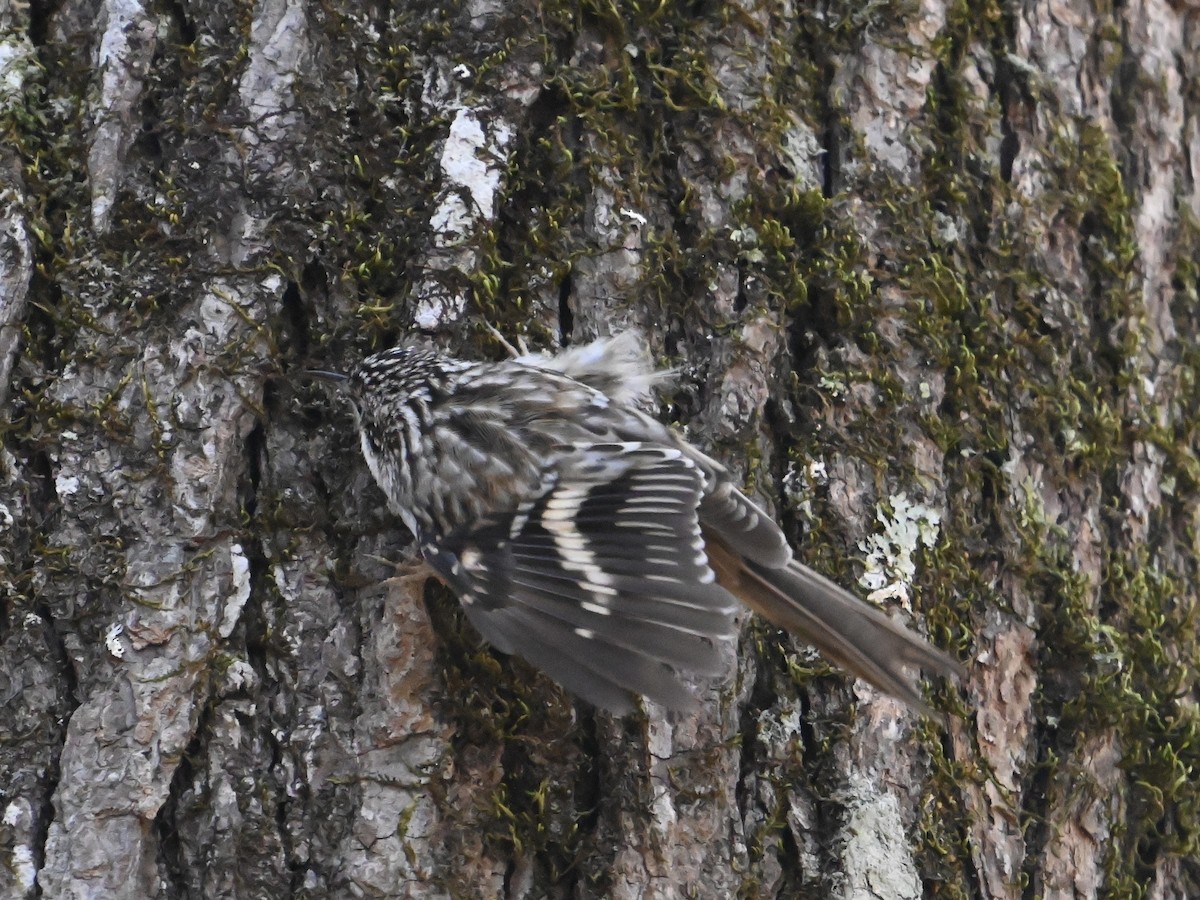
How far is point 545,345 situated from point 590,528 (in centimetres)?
27

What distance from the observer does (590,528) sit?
175 cm

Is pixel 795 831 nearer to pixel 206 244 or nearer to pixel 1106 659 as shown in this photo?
pixel 1106 659

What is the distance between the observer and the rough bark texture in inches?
62.9

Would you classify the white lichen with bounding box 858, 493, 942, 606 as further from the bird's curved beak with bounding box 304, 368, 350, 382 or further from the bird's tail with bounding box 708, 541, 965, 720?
the bird's curved beak with bounding box 304, 368, 350, 382

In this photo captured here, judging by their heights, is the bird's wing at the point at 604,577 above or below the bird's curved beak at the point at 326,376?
below

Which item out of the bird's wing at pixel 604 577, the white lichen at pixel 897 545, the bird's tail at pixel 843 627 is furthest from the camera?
the white lichen at pixel 897 545

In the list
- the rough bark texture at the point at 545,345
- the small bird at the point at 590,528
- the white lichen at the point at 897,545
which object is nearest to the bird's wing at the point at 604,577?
the small bird at the point at 590,528

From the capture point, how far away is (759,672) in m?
1.72

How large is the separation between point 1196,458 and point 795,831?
0.97m

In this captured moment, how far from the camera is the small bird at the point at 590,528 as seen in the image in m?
1.56

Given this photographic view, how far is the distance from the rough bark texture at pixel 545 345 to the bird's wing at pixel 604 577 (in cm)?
10

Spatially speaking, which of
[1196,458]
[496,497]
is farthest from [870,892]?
[1196,458]

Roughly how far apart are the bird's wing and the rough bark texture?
0.10 meters

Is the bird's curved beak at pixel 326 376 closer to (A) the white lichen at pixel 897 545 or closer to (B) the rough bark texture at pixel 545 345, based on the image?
(B) the rough bark texture at pixel 545 345
